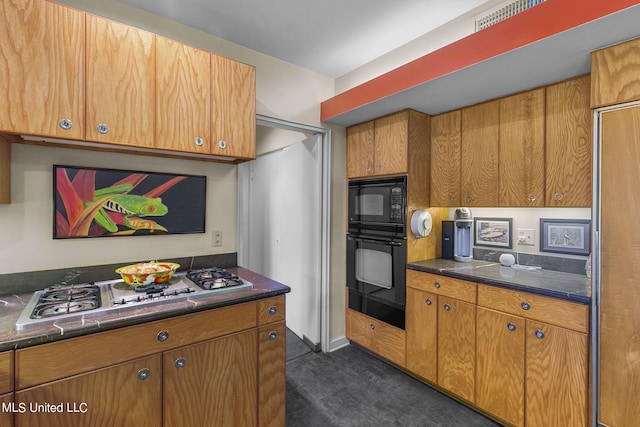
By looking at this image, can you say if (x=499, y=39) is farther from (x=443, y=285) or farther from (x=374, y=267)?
(x=374, y=267)

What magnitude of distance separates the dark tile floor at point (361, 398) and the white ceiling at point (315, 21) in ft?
8.70

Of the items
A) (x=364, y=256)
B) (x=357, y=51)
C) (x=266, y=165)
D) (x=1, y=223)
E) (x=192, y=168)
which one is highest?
(x=357, y=51)

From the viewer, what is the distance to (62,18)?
4.64 ft

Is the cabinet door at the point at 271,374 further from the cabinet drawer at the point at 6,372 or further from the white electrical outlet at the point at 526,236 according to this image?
the white electrical outlet at the point at 526,236

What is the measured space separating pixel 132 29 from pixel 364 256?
2330 millimetres

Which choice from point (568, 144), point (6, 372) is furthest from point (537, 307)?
point (6, 372)

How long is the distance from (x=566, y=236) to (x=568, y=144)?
0.65 m

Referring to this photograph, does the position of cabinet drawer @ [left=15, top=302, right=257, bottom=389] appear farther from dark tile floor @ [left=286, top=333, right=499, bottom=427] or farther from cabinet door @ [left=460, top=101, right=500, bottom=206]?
cabinet door @ [left=460, top=101, right=500, bottom=206]

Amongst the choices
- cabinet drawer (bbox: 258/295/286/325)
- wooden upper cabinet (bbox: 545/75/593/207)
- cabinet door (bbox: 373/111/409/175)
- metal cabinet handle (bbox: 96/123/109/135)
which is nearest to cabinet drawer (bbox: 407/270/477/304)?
wooden upper cabinet (bbox: 545/75/593/207)

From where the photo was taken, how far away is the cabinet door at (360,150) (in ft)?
9.04

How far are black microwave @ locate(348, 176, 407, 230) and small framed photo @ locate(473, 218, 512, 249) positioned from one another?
68 cm

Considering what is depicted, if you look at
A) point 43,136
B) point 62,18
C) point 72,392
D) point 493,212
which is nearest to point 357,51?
point 493,212

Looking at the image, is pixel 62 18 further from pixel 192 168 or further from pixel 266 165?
pixel 266 165

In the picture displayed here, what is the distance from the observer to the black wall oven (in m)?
2.49
